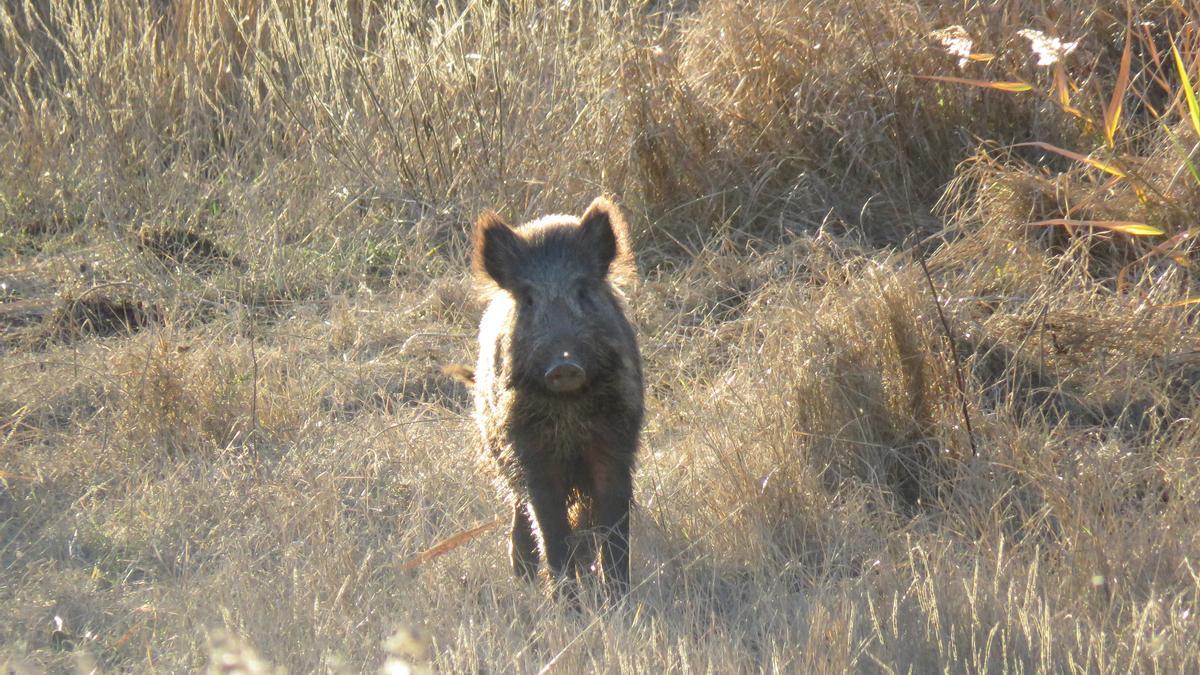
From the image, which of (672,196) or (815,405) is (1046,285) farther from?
(672,196)

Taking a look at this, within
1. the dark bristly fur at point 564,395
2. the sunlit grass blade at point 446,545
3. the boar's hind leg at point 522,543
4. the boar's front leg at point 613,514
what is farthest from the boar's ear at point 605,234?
the sunlit grass blade at point 446,545

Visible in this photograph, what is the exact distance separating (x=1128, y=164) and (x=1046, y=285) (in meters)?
0.72

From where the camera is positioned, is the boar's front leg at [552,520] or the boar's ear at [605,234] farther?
the boar's ear at [605,234]

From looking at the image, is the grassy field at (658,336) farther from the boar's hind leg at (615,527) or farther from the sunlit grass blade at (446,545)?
the boar's hind leg at (615,527)

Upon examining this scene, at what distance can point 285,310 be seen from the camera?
317 inches

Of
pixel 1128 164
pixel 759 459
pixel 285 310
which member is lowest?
pixel 285 310

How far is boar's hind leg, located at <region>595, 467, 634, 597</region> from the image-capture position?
4.69 m

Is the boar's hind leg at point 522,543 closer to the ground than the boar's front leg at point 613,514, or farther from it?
→ closer to the ground

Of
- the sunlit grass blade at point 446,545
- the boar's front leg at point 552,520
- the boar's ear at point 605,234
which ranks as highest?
the boar's ear at point 605,234

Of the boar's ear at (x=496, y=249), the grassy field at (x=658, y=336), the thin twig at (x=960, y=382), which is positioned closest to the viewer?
the grassy field at (x=658, y=336)

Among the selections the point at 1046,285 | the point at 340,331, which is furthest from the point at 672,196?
the point at 1046,285

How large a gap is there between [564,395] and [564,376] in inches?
11.1

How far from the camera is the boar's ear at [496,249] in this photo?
5047 mm

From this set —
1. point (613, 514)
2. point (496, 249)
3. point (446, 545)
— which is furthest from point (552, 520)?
point (496, 249)
